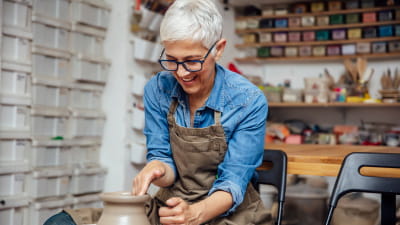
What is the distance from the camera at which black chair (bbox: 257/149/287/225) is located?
1678 mm

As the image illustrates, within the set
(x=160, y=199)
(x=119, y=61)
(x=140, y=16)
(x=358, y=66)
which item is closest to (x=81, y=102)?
(x=119, y=61)

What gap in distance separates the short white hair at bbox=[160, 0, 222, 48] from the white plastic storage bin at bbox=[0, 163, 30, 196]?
2.06m

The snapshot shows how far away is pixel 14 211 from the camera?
3.09 m

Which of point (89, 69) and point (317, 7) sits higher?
point (317, 7)

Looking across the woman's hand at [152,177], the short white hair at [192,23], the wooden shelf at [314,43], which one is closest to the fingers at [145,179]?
the woman's hand at [152,177]

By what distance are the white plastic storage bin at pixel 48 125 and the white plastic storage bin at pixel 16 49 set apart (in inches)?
14.6

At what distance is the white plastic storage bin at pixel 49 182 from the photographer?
3242 mm

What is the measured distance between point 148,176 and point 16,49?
83.1 inches

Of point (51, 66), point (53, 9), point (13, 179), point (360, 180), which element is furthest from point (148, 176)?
point (53, 9)

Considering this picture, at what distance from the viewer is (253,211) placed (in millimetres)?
1576

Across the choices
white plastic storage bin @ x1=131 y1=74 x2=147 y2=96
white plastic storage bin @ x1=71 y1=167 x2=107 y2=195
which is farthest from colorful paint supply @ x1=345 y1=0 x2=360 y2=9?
white plastic storage bin @ x1=71 y1=167 x2=107 y2=195

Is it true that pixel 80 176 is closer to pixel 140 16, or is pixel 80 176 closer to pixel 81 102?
pixel 81 102

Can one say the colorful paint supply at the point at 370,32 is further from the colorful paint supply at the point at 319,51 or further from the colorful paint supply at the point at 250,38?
the colorful paint supply at the point at 250,38

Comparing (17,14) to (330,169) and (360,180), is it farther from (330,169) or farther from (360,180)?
(360,180)
